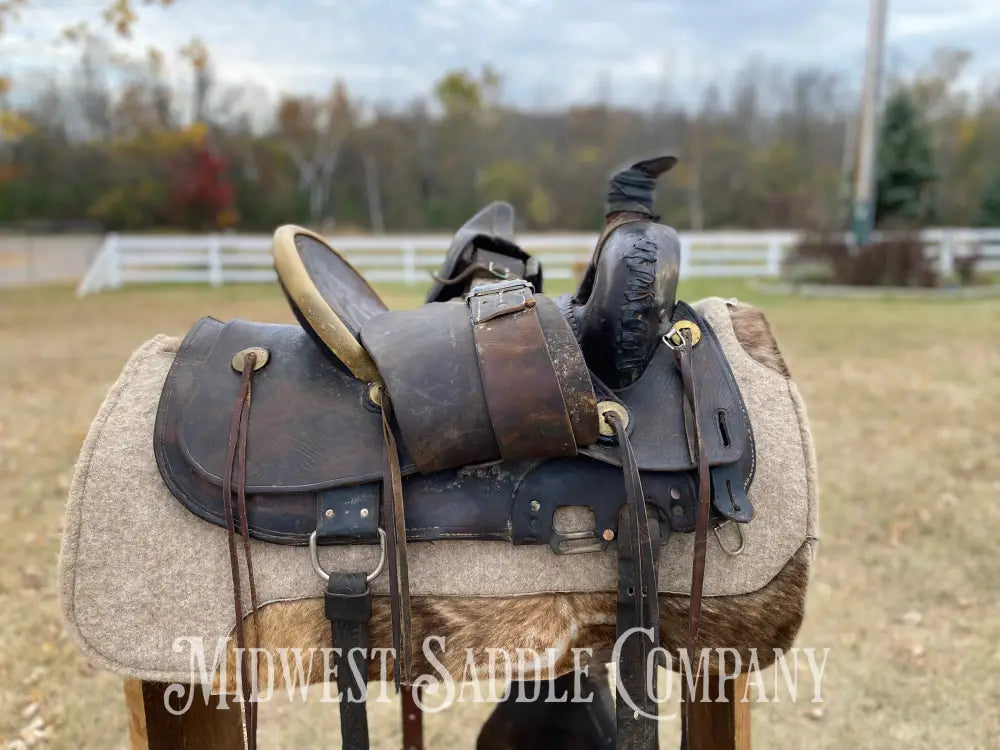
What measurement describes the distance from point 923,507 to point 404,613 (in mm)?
2936

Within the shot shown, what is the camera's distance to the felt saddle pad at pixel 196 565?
1025mm

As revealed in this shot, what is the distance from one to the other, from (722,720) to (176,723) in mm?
983

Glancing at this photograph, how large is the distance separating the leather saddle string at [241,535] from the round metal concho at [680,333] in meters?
0.67

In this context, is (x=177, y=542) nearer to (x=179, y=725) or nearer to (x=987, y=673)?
(x=179, y=725)

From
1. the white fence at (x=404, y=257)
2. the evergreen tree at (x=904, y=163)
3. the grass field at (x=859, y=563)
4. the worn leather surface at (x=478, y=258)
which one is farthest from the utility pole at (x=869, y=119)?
the worn leather surface at (x=478, y=258)

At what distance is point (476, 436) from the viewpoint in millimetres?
984

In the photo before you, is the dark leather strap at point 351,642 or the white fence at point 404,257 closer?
the dark leather strap at point 351,642

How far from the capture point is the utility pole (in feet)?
35.3

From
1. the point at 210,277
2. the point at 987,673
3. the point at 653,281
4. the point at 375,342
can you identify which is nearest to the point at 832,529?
the point at 987,673

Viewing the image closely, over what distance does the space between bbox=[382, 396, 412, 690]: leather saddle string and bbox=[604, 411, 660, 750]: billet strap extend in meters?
0.31

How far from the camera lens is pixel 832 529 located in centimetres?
303

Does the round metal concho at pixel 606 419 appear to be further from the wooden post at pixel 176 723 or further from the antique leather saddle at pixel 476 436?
the wooden post at pixel 176 723

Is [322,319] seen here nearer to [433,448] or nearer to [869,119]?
[433,448]

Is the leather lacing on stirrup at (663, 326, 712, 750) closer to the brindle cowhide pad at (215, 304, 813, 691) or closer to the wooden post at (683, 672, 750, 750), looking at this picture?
the brindle cowhide pad at (215, 304, 813, 691)
